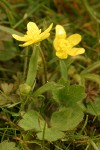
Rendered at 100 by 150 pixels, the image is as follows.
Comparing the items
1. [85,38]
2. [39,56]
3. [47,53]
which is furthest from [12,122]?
[85,38]

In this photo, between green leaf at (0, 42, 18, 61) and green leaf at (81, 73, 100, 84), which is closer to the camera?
green leaf at (81, 73, 100, 84)

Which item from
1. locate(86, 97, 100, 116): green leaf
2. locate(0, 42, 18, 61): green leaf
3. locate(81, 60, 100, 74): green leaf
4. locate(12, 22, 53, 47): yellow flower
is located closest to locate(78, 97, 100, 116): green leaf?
locate(86, 97, 100, 116): green leaf

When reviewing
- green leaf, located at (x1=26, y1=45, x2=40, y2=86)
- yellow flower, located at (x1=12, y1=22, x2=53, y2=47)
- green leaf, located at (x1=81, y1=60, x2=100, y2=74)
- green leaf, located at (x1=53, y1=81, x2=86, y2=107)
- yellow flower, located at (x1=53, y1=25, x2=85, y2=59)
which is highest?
yellow flower, located at (x1=12, y1=22, x2=53, y2=47)

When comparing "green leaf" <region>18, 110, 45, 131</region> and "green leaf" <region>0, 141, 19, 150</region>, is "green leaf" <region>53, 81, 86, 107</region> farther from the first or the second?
"green leaf" <region>0, 141, 19, 150</region>

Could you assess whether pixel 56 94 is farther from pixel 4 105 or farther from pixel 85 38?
pixel 85 38

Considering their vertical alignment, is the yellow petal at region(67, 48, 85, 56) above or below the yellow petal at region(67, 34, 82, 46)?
below

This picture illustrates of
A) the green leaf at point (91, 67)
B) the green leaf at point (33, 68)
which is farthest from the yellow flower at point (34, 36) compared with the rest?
the green leaf at point (91, 67)

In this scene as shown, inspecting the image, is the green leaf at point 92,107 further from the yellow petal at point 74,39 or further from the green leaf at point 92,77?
the yellow petal at point 74,39
